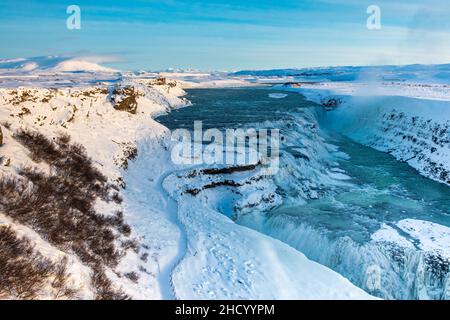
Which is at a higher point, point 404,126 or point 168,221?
point 404,126

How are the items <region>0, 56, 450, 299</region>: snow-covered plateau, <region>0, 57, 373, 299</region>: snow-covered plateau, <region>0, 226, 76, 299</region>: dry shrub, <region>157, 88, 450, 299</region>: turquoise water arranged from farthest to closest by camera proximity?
<region>157, 88, 450, 299</region>: turquoise water, <region>0, 56, 450, 299</region>: snow-covered plateau, <region>0, 57, 373, 299</region>: snow-covered plateau, <region>0, 226, 76, 299</region>: dry shrub

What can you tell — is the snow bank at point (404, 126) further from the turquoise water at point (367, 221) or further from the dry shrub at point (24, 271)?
the dry shrub at point (24, 271)

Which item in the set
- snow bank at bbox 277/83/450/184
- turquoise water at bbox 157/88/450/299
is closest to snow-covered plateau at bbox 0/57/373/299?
turquoise water at bbox 157/88/450/299

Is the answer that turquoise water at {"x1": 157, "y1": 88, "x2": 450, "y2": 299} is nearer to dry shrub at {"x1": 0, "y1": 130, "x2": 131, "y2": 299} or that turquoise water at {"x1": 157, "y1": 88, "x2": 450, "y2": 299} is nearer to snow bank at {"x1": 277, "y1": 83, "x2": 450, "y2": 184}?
snow bank at {"x1": 277, "y1": 83, "x2": 450, "y2": 184}

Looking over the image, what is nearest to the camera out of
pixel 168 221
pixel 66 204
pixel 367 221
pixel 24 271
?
pixel 24 271

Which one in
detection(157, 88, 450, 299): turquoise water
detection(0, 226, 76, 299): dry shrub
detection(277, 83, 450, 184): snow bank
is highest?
detection(277, 83, 450, 184): snow bank

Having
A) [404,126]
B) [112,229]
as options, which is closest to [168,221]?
[112,229]

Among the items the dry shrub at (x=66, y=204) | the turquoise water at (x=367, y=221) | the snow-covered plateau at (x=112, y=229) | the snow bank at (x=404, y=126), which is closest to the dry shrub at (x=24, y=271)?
the snow-covered plateau at (x=112, y=229)

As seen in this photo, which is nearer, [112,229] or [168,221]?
[112,229]

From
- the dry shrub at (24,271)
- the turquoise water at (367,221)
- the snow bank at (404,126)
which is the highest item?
the snow bank at (404,126)

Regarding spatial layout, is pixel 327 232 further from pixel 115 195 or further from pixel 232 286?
pixel 115 195

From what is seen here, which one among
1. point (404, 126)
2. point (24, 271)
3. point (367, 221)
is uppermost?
point (404, 126)

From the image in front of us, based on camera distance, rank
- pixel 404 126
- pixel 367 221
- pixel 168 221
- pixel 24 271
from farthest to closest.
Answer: pixel 404 126 < pixel 367 221 < pixel 168 221 < pixel 24 271

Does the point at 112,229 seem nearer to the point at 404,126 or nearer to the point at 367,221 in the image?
the point at 367,221
